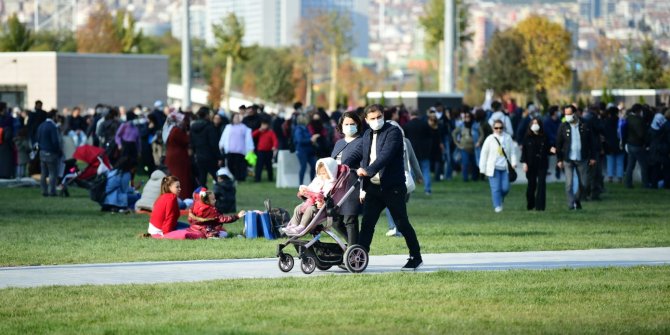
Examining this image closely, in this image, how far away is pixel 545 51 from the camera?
114m

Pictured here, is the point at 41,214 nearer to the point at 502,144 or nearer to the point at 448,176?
the point at 502,144

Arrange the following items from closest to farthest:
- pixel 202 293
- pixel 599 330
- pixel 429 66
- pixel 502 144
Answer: pixel 599 330, pixel 202 293, pixel 502 144, pixel 429 66

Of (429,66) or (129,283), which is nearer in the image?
(129,283)

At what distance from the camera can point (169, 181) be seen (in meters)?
19.7

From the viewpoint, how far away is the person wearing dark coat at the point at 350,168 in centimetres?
1518

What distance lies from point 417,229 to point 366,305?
8.29 metres

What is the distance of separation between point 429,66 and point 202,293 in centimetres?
12811

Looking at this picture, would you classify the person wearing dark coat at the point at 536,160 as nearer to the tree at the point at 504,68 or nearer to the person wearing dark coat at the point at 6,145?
the person wearing dark coat at the point at 6,145

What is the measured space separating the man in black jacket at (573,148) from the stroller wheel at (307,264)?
1010 centimetres

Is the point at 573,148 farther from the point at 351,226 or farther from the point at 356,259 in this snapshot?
the point at 356,259

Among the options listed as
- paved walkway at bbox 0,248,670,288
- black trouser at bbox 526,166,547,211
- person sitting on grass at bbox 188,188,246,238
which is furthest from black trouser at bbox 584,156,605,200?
paved walkway at bbox 0,248,670,288

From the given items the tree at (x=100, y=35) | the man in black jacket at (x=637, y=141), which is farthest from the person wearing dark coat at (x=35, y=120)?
the tree at (x=100, y=35)

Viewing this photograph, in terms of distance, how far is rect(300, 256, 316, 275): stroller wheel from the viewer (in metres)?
15.2

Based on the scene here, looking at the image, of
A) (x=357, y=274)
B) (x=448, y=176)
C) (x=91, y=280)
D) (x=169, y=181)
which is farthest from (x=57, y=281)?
(x=448, y=176)
